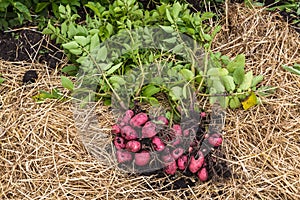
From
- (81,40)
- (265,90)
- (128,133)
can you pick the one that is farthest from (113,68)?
(265,90)

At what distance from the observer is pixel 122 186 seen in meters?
1.91

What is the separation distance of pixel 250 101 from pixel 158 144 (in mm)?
396

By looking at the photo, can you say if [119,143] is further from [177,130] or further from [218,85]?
[218,85]

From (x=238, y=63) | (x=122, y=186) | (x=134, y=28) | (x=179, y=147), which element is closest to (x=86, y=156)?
(x=122, y=186)

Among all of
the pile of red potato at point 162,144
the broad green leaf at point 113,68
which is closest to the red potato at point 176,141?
the pile of red potato at point 162,144

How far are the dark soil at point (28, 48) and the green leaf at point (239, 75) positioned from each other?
73 centimetres

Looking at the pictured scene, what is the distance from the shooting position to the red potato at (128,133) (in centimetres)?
192

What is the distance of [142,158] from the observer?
6.22 feet

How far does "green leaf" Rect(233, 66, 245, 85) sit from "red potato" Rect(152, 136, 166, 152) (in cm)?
37

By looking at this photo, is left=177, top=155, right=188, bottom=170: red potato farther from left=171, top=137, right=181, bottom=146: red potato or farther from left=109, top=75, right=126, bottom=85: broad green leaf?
left=109, top=75, right=126, bottom=85: broad green leaf

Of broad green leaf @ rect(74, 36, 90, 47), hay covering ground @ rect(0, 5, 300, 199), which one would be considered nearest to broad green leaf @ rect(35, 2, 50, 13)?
hay covering ground @ rect(0, 5, 300, 199)

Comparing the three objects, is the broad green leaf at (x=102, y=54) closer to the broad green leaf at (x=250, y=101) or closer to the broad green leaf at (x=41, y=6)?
the broad green leaf at (x=41, y=6)

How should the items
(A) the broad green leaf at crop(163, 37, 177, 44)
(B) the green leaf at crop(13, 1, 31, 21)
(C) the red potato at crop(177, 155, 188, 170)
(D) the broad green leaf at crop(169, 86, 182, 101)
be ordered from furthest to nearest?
(B) the green leaf at crop(13, 1, 31, 21), (A) the broad green leaf at crop(163, 37, 177, 44), (D) the broad green leaf at crop(169, 86, 182, 101), (C) the red potato at crop(177, 155, 188, 170)

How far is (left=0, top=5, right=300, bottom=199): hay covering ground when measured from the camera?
6.26 feet
